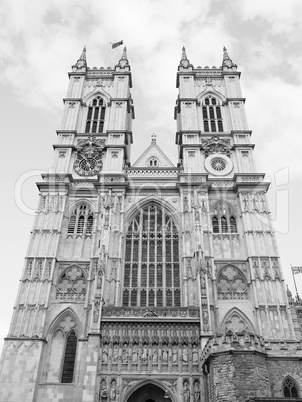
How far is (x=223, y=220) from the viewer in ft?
87.2

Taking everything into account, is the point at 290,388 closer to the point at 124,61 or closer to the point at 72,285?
the point at 72,285

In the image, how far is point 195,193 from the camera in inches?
1056

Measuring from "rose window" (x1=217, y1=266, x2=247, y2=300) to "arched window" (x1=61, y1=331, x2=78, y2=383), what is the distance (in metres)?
8.73

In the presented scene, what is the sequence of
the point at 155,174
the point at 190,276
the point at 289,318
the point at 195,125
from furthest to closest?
the point at 195,125 → the point at 155,174 → the point at 190,276 → the point at 289,318

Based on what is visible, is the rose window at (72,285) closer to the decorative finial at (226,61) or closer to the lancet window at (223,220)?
the lancet window at (223,220)

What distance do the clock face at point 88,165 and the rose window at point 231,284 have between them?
1188cm

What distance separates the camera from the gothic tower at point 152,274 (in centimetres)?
1900

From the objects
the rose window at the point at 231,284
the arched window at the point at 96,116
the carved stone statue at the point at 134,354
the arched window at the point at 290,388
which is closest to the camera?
the arched window at the point at 290,388

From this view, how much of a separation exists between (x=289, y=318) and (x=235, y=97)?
19.2 meters

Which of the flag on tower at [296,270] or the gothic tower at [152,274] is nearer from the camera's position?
the gothic tower at [152,274]

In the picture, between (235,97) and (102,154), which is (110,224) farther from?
(235,97)

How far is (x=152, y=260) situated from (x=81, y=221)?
5.70 m

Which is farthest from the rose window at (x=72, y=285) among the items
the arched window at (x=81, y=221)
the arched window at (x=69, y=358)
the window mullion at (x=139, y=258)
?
the window mullion at (x=139, y=258)

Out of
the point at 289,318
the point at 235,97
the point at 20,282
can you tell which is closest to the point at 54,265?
the point at 20,282
